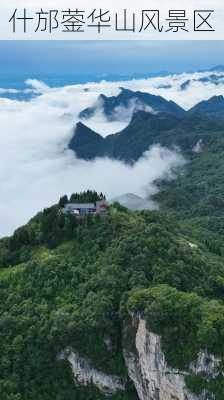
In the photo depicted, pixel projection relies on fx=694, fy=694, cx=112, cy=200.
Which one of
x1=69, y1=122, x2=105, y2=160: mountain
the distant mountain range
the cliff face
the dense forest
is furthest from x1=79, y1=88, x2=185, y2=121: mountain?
the cliff face

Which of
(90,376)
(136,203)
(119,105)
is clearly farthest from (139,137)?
(90,376)

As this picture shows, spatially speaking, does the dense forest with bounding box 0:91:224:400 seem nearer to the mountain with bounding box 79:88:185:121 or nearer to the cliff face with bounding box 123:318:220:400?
the cliff face with bounding box 123:318:220:400

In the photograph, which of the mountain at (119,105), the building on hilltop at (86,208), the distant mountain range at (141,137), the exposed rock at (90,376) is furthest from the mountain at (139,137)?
the exposed rock at (90,376)

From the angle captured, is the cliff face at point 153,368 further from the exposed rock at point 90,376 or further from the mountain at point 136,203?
the mountain at point 136,203

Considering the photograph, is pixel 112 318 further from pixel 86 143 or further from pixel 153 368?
pixel 86 143

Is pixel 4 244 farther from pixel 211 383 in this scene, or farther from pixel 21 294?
pixel 211 383

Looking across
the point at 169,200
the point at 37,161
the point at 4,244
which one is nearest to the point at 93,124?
the point at 37,161
